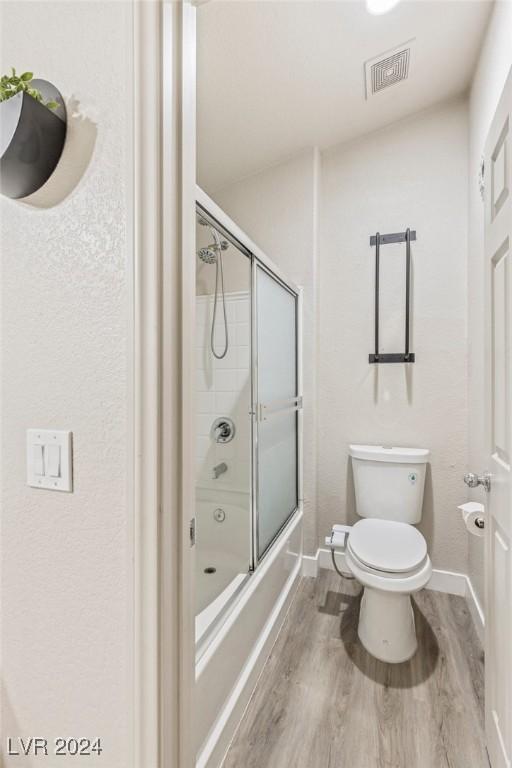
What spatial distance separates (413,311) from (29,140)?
6.48 ft

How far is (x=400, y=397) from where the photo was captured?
213 centimetres

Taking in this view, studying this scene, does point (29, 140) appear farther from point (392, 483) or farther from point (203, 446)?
point (392, 483)

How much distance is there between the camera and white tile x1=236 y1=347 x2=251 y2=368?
1704 mm

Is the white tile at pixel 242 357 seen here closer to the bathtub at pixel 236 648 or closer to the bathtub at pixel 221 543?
the bathtub at pixel 221 543

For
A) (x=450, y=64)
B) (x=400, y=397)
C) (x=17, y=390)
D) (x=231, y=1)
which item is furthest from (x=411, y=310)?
(x=17, y=390)

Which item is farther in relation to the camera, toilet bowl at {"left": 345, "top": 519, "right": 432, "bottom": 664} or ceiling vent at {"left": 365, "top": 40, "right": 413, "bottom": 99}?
ceiling vent at {"left": 365, "top": 40, "right": 413, "bottom": 99}

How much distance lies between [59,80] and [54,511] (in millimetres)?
825

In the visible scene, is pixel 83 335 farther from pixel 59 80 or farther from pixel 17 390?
pixel 59 80

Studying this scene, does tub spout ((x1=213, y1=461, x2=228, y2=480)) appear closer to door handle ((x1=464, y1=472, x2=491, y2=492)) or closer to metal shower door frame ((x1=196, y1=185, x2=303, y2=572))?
metal shower door frame ((x1=196, y1=185, x2=303, y2=572))

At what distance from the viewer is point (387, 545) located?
1.61m

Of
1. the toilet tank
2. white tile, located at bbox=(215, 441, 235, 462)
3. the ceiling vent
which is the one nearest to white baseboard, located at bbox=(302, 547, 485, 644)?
the toilet tank

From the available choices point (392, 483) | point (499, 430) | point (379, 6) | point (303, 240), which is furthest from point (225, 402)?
point (379, 6)

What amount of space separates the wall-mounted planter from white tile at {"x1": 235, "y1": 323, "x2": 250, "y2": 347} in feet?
3.62

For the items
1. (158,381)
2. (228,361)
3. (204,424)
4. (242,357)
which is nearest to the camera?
(158,381)
